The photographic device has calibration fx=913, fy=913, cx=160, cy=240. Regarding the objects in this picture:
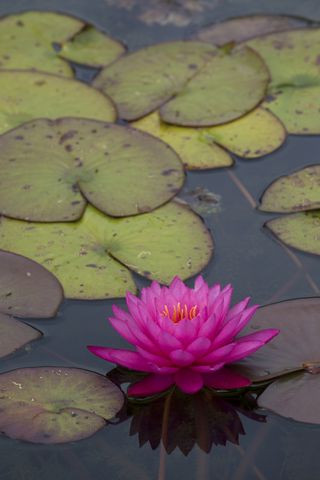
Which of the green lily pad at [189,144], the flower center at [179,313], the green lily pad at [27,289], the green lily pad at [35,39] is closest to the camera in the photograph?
the flower center at [179,313]

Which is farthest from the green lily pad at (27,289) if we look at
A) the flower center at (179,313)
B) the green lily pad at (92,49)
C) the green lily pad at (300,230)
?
the green lily pad at (92,49)

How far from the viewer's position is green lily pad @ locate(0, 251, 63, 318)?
3.02 metres

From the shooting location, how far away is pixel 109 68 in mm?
4207

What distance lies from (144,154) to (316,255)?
2.76ft

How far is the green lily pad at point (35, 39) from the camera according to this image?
4250 millimetres

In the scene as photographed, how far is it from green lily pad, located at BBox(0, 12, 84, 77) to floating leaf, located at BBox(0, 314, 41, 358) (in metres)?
1.61

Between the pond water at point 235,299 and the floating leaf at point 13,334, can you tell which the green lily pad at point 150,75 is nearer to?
the pond water at point 235,299

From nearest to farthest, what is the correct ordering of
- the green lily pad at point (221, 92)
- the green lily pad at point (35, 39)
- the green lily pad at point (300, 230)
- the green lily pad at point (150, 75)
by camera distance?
the green lily pad at point (300, 230)
the green lily pad at point (221, 92)
the green lily pad at point (150, 75)
the green lily pad at point (35, 39)

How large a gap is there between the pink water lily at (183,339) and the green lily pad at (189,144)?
101 cm

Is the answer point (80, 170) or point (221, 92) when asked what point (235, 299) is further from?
point (221, 92)

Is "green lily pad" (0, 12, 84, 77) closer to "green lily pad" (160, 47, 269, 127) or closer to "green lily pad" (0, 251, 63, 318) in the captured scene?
"green lily pad" (160, 47, 269, 127)

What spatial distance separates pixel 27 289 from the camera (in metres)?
3.07

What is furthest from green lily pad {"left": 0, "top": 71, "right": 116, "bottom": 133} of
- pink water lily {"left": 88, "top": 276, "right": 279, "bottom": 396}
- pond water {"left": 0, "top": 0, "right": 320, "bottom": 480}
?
pink water lily {"left": 88, "top": 276, "right": 279, "bottom": 396}

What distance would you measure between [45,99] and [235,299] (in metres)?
1.43
